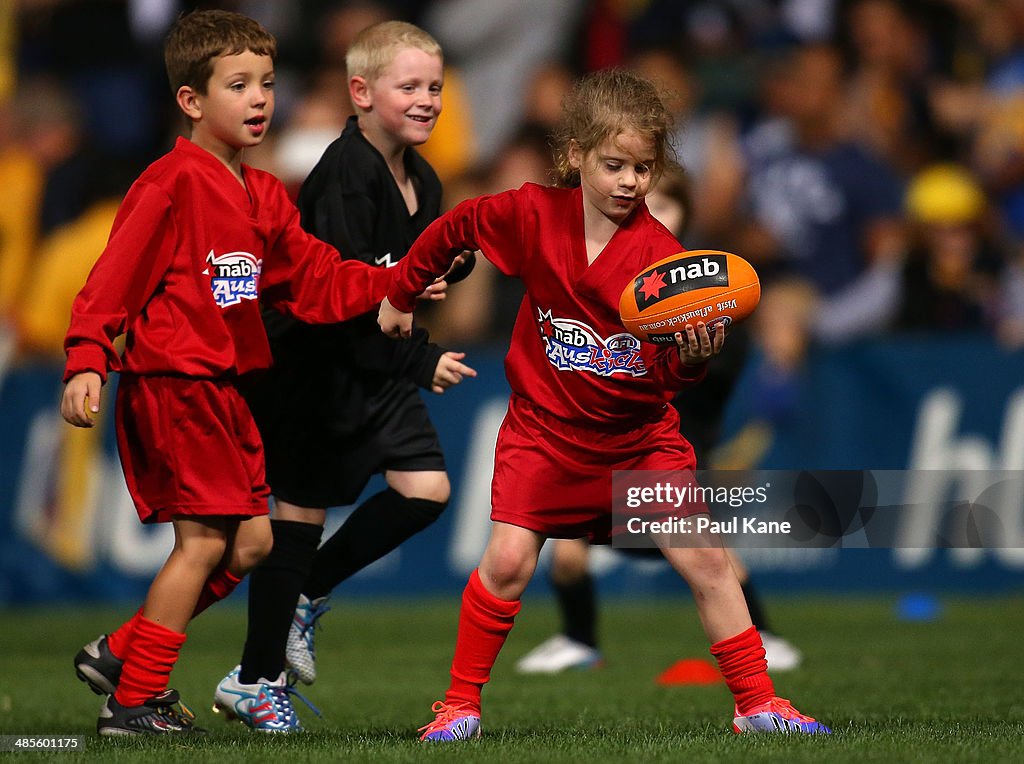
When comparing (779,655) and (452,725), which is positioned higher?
(779,655)

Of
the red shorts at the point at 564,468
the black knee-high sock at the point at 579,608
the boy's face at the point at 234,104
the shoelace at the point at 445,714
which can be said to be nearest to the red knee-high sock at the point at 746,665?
the red shorts at the point at 564,468

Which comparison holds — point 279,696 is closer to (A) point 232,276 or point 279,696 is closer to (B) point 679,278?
(A) point 232,276

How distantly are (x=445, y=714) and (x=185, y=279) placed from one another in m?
1.42

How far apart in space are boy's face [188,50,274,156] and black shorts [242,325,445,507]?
2.65ft

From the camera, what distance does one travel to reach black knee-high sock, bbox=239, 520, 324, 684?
4773 mm

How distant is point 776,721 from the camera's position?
14.0 ft

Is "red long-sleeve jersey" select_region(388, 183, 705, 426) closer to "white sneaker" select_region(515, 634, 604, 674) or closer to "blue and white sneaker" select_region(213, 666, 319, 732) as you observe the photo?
"blue and white sneaker" select_region(213, 666, 319, 732)

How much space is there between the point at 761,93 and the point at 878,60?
90cm

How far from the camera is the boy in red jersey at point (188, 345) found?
4414mm

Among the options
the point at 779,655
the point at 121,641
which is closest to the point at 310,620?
the point at 121,641

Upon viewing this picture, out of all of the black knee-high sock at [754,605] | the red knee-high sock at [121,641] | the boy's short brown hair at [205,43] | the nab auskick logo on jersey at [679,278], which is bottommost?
the red knee-high sock at [121,641]

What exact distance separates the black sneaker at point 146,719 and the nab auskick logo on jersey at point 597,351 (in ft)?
4.93

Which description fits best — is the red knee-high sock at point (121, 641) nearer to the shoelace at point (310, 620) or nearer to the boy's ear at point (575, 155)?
the shoelace at point (310, 620)


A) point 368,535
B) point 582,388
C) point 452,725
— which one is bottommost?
point 452,725
